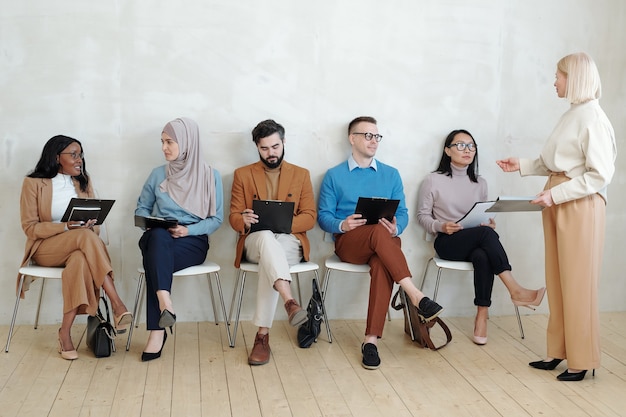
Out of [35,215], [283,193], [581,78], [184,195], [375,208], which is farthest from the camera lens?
[283,193]

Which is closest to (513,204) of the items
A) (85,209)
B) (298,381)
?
(298,381)

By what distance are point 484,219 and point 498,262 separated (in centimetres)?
29

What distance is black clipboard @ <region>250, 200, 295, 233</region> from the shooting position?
155 inches

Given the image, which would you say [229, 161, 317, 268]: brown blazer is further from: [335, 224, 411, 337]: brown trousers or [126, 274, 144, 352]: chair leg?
[126, 274, 144, 352]: chair leg

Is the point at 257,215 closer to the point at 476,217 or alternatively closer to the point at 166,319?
the point at 166,319

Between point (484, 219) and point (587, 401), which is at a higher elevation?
point (484, 219)

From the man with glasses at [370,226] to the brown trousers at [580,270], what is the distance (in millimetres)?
642

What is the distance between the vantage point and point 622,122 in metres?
4.83

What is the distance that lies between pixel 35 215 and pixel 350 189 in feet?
5.94

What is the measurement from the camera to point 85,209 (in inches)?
149

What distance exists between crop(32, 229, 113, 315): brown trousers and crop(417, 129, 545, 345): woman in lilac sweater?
1980 mm

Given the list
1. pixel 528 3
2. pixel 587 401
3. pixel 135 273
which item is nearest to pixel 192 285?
pixel 135 273

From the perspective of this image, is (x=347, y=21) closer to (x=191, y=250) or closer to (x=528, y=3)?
(x=528, y=3)

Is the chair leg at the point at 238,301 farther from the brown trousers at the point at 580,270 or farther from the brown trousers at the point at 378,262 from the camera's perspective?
the brown trousers at the point at 580,270
